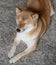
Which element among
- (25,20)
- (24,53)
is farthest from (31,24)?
(24,53)

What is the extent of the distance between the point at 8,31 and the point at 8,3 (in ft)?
1.83

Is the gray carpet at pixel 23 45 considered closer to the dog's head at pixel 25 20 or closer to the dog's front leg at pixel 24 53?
the dog's front leg at pixel 24 53

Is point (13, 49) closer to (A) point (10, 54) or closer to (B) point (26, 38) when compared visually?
(A) point (10, 54)

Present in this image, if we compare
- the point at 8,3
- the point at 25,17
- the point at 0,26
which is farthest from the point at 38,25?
the point at 8,3

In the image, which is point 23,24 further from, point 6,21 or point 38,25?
point 6,21

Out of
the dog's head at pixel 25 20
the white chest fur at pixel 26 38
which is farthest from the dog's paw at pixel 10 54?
the dog's head at pixel 25 20

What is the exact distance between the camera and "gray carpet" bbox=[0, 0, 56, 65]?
7.57 feet

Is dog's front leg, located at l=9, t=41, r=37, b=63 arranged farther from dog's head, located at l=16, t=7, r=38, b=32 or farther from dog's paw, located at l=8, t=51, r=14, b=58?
dog's head, located at l=16, t=7, r=38, b=32

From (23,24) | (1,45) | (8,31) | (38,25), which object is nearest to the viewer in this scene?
(23,24)

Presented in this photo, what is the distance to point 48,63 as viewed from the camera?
2.30 metres

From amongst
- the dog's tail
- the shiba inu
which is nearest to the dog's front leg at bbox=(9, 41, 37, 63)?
the shiba inu

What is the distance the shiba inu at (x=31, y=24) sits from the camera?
206cm

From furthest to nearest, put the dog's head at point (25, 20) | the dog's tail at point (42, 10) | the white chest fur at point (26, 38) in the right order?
the dog's tail at point (42, 10), the white chest fur at point (26, 38), the dog's head at point (25, 20)

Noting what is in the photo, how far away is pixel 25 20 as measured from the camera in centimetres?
204
